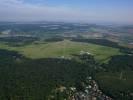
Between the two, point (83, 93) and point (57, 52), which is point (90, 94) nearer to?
point (83, 93)

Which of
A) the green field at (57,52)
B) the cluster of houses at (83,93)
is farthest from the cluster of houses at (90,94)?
the green field at (57,52)

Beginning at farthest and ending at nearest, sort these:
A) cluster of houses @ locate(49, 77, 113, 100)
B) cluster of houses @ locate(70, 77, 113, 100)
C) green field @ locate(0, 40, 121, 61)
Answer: green field @ locate(0, 40, 121, 61), cluster of houses @ locate(70, 77, 113, 100), cluster of houses @ locate(49, 77, 113, 100)

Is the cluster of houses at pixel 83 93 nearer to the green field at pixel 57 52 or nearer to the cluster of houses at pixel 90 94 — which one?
the cluster of houses at pixel 90 94

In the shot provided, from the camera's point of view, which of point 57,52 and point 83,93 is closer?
point 83,93

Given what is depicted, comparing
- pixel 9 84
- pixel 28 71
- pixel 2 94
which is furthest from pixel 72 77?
pixel 2 94

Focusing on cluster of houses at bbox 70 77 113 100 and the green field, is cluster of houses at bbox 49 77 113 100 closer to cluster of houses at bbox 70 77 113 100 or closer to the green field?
cluster of houses at bbox 70 77 113 100

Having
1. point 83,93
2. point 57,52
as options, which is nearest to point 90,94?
point 83,93

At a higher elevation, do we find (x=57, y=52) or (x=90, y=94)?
(x=57, y=52)

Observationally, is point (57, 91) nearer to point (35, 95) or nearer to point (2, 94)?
point (35, 95)

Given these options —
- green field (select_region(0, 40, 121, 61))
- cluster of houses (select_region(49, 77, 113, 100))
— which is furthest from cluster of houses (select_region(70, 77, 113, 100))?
green field (select_region(0, 40, 121, 61))

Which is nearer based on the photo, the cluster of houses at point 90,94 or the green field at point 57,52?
the cluster of houses at point 90,94

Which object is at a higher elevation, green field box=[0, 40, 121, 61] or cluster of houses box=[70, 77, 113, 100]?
green field box=[0, 40, 121, 61]
